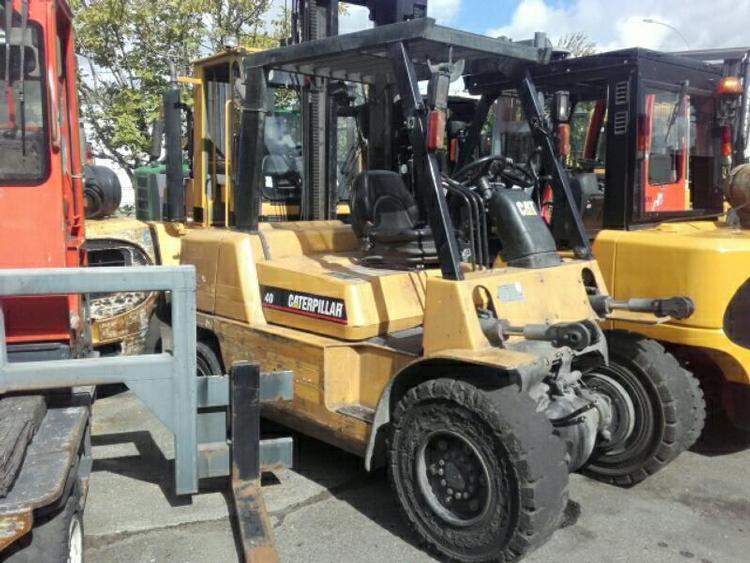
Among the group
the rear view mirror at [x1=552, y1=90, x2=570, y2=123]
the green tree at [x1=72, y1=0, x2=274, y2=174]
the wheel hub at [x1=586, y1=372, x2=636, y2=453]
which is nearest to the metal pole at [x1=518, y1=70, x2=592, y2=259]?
the rear view mirror at [x1=552, y1=90, x2=570, y2=123]

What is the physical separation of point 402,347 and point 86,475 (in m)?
1.74

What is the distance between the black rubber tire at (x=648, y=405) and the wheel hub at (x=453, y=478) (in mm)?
1442

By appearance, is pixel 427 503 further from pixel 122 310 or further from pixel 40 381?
pixel 122 310

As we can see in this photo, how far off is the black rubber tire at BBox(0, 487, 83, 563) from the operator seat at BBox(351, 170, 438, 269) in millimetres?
2431

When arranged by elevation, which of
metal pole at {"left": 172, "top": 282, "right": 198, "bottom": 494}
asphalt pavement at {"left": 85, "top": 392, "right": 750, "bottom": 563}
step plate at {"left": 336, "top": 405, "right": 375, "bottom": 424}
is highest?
metal pole at {"left": 172, "top": 282, "right": 198, "bottom": 494}

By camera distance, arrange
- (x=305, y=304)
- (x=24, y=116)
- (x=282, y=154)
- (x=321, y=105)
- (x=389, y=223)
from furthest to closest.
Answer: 1. (x=282, y=154)
2. (x=321, y=105)
3. (x=389, y=223)
4. (x=305, y=304)
5. (x=24, y=116)

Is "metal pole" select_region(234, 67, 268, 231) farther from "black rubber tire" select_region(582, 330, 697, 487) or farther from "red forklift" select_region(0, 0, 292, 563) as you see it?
"black rubber tire" select_region(582, 330, 697, 487)

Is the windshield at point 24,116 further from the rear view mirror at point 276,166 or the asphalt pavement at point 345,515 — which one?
the rear view mirror at point 276,166

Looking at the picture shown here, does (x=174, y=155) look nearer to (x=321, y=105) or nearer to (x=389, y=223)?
(x=321, y=105)

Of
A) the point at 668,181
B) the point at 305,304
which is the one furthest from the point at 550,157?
the point at 305,304

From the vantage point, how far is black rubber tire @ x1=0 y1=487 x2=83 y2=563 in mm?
2715

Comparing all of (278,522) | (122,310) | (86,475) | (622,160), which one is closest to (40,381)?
(86,475)

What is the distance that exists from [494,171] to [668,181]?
1.83 m

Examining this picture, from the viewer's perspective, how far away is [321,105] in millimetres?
5984
